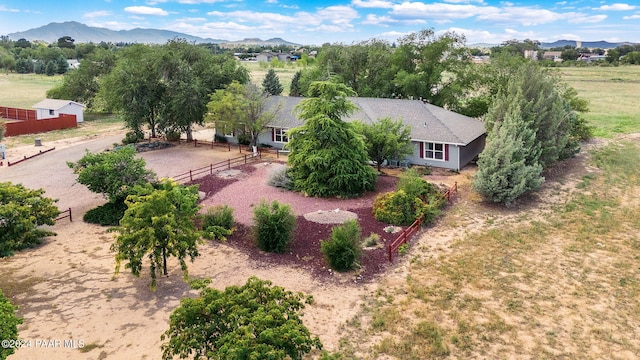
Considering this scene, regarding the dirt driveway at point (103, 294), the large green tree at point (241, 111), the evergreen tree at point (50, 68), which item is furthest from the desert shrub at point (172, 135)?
the evergreen tree at point (50, 68)

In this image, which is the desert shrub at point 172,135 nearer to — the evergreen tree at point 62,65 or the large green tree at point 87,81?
the large green tree at point 87,81

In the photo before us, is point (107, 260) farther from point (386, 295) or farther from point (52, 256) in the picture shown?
point (386, 295)

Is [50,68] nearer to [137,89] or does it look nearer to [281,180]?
[137,89]

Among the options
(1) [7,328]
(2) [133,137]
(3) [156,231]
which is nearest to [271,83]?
(2) [133,137]

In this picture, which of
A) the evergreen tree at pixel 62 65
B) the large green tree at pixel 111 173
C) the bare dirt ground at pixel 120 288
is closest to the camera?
the bare dirt ground at pixel 120 288

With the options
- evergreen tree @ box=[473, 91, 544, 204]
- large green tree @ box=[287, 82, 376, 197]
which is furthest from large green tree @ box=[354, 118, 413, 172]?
evergreen tree @ box=[473, 91, 544, 204]

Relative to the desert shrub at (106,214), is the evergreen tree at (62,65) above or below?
above

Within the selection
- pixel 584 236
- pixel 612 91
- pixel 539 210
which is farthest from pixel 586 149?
pixel 612 91
